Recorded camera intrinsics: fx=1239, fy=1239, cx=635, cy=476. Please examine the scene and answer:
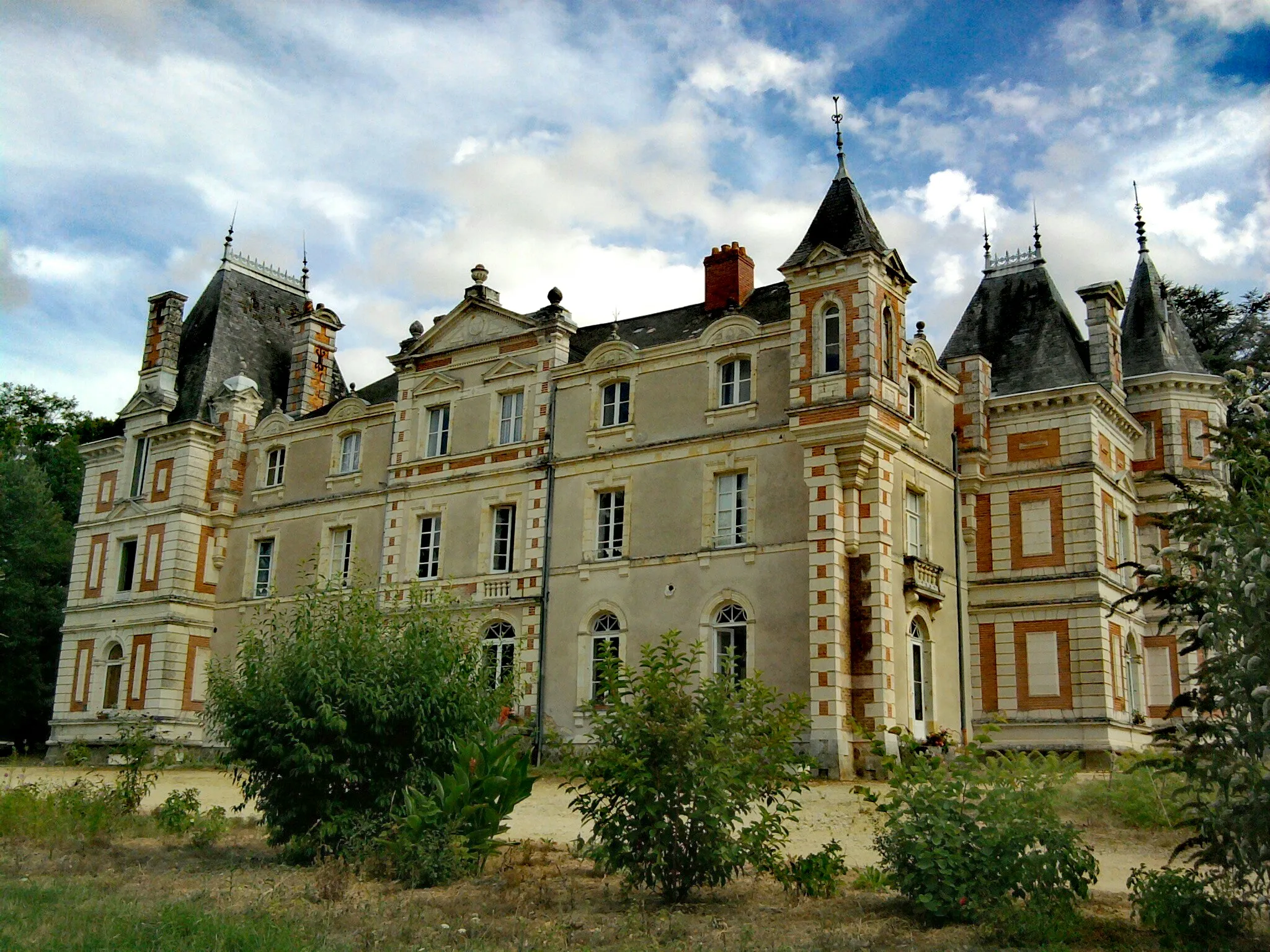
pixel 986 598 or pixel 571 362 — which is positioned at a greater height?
pixel 571 362

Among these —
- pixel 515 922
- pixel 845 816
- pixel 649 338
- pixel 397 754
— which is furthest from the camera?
pixel 649 338

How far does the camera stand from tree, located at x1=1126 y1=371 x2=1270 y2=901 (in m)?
7.43

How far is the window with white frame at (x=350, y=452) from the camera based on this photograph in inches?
1139

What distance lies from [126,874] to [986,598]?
60.9ft

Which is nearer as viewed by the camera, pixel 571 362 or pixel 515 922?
pixel 515 922

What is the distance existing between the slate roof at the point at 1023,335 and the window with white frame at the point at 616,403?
24.4 ft

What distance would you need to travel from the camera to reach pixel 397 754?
38.0 ft

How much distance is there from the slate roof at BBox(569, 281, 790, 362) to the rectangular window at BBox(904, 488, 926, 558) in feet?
13.9

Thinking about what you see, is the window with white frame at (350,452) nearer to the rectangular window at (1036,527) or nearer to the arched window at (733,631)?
the arched window at (733,631)

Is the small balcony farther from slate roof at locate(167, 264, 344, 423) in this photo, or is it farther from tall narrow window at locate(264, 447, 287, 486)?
slate roof at locate(167, 264, 344, 423)

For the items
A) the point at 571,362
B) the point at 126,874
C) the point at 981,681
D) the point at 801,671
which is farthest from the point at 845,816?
the point at 571,362

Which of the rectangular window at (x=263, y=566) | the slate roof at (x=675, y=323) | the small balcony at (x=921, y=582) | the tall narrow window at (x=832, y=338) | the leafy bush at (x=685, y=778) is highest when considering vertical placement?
the slate roof at (x=675, y=323)

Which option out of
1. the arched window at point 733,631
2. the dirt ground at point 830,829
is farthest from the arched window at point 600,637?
the dirt ground at point 830,829

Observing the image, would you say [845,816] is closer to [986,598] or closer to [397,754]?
[397,754]
